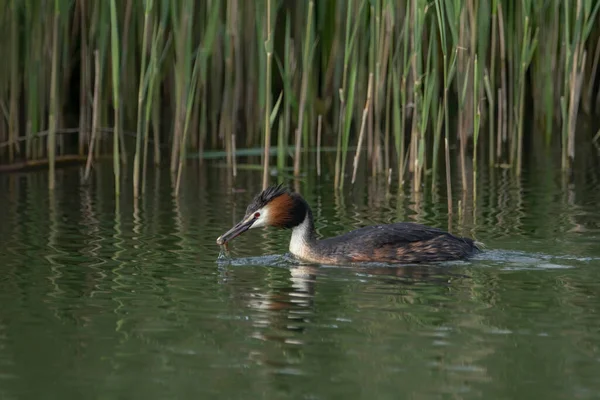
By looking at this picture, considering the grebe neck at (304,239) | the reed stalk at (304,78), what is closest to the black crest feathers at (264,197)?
the grebe neck at (304,239)

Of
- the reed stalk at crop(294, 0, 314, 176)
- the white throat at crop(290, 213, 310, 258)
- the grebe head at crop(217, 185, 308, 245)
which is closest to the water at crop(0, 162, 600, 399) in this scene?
the white throat at crop(290, 213, 310, 258)

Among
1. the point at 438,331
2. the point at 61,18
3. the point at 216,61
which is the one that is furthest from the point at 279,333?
the point at 216,61

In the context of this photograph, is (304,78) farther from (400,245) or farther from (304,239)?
(400,245)

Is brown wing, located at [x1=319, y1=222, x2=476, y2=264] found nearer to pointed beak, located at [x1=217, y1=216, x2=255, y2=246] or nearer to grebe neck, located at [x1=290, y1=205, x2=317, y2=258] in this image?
grebe neck, located at [x1=290, y1=205, x2=317, y2=258]

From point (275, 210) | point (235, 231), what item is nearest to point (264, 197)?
point (275, 210)

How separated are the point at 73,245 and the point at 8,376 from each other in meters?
3.21

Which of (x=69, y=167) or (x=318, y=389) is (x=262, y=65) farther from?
(x=318, y=389)

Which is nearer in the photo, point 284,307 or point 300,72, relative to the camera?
point 284,307

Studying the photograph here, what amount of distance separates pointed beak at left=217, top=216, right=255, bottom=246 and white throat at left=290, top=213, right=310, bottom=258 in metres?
0.28

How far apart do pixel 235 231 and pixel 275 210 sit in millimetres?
321

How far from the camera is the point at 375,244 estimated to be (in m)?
7.51

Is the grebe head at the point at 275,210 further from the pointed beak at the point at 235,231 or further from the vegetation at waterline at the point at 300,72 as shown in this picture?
the vegetation at waterline at the point at 300,72

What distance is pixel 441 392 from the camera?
4387mm

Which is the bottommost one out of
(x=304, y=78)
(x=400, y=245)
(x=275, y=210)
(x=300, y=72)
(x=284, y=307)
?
(x=284, y=307)
